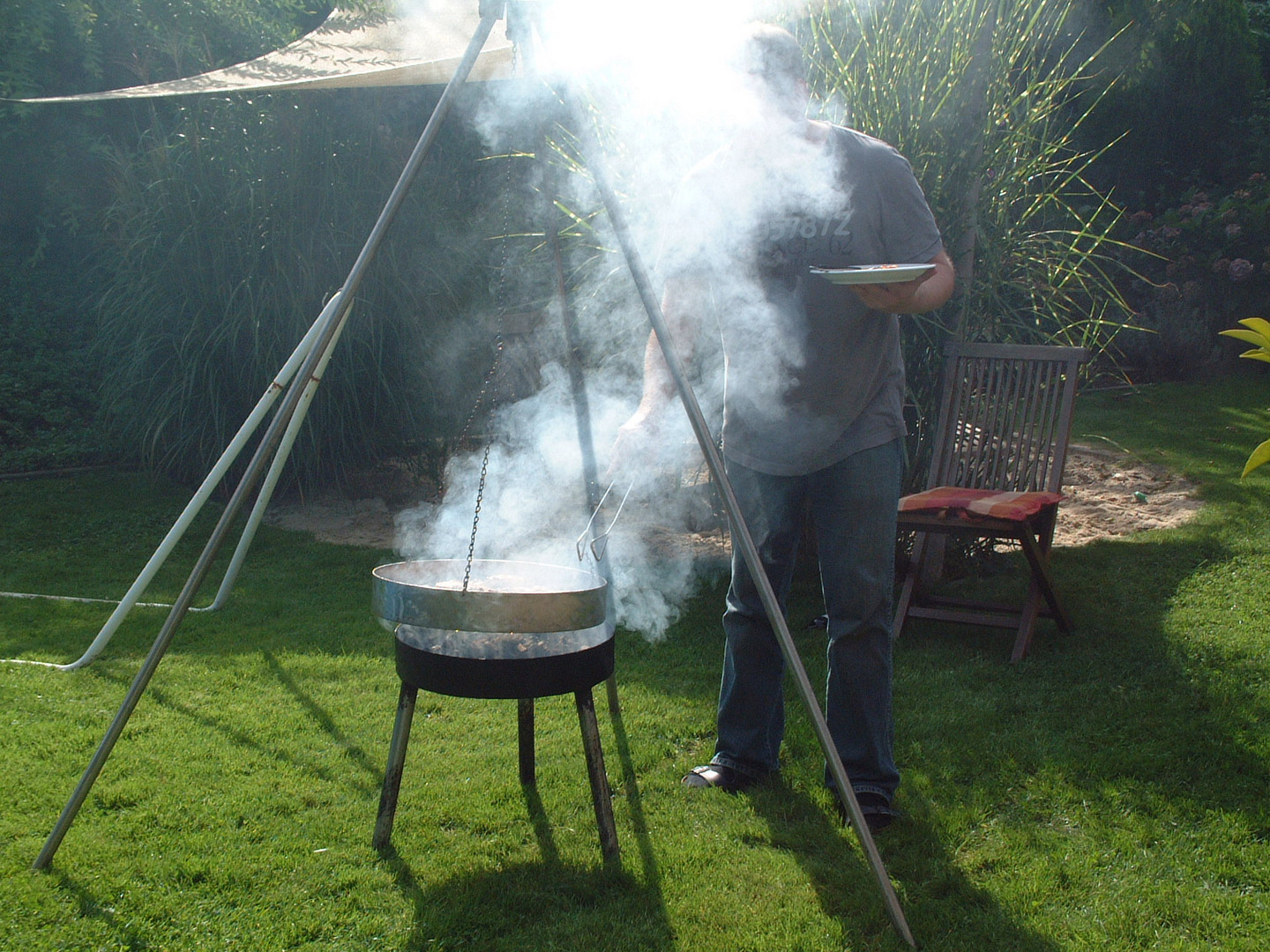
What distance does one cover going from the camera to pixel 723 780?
8.27 feet

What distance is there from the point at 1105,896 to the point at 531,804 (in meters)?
1.31

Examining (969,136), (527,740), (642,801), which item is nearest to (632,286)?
(969,136)

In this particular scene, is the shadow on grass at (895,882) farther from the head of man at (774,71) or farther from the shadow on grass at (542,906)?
the head of man at (774,71)

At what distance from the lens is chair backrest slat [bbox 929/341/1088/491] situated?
3914 millimetres

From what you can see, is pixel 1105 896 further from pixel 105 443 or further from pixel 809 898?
pixel 105 443

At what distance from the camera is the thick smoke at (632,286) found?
240cm

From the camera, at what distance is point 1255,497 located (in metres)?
4.87

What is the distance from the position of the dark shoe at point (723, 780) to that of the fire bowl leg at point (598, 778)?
0.39 m

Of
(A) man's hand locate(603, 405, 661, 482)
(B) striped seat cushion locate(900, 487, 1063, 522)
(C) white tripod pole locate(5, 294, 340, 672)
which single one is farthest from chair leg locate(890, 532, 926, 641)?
(C) white tripod pole locate(5, 294, 340, 672)

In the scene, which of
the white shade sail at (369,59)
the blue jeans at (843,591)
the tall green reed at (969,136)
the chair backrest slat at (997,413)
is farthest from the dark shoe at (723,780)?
the white shade sail at (369,59)

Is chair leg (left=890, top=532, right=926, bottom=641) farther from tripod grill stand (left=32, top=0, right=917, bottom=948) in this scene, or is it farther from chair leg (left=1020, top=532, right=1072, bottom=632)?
tripod grill stand (left=32, top=0, right=917, bottom=948)

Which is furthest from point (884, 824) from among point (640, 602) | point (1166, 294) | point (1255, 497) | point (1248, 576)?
point (1166, 294)

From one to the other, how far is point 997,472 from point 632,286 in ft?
5.96

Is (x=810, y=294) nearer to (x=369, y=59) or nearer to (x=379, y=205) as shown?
(x=369, y=59)
